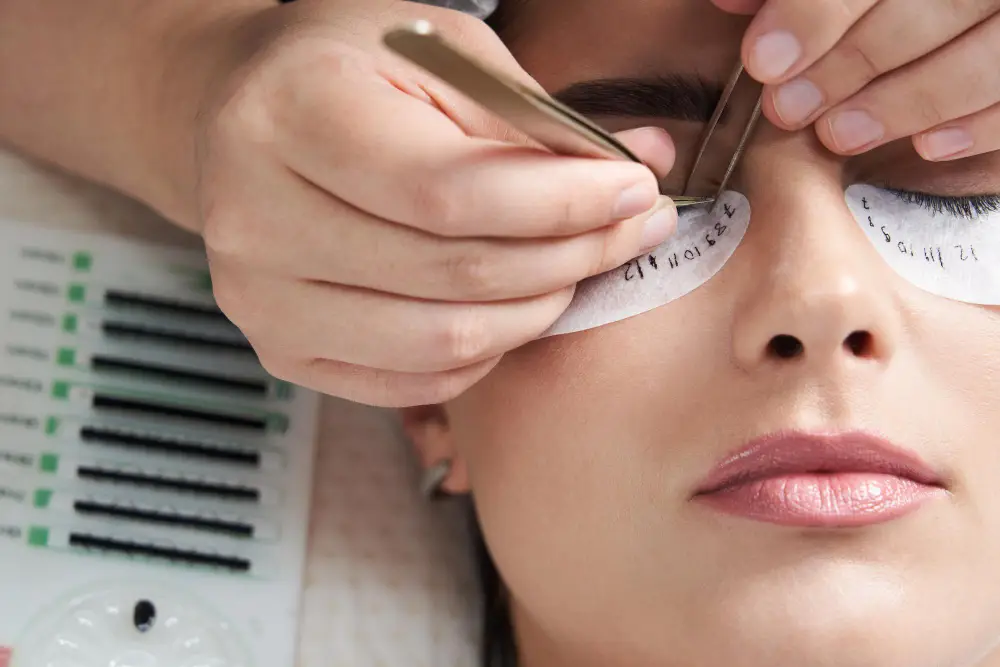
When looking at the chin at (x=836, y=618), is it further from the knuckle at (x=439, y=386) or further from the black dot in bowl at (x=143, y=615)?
the black dot in bowl at (x=143, y=615)

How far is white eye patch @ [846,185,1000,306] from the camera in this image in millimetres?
688

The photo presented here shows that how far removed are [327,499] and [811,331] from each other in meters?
0.66

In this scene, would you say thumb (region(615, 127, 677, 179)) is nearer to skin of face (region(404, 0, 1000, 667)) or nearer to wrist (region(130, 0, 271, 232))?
skin of face (region(404, 0, 1000, 667))

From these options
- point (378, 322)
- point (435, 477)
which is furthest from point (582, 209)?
point (435, 477)

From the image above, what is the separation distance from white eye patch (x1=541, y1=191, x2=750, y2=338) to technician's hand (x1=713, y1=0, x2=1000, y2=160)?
0.30 feet

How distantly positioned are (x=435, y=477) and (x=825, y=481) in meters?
→ 0.46

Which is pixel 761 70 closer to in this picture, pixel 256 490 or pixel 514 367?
pixel 514 367

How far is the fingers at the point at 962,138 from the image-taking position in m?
0.64

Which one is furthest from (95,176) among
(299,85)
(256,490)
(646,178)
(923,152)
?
(923,152)

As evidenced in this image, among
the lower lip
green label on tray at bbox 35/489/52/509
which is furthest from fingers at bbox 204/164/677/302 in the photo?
green label on tray at bbox 35/489/52/509

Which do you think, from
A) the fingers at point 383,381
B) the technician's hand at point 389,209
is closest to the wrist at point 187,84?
the technician's hand at point 389,209

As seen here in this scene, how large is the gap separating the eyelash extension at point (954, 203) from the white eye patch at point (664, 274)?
127mm

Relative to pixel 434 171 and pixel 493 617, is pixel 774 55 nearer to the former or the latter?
pixel 434 171

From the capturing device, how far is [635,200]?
0.58 m
